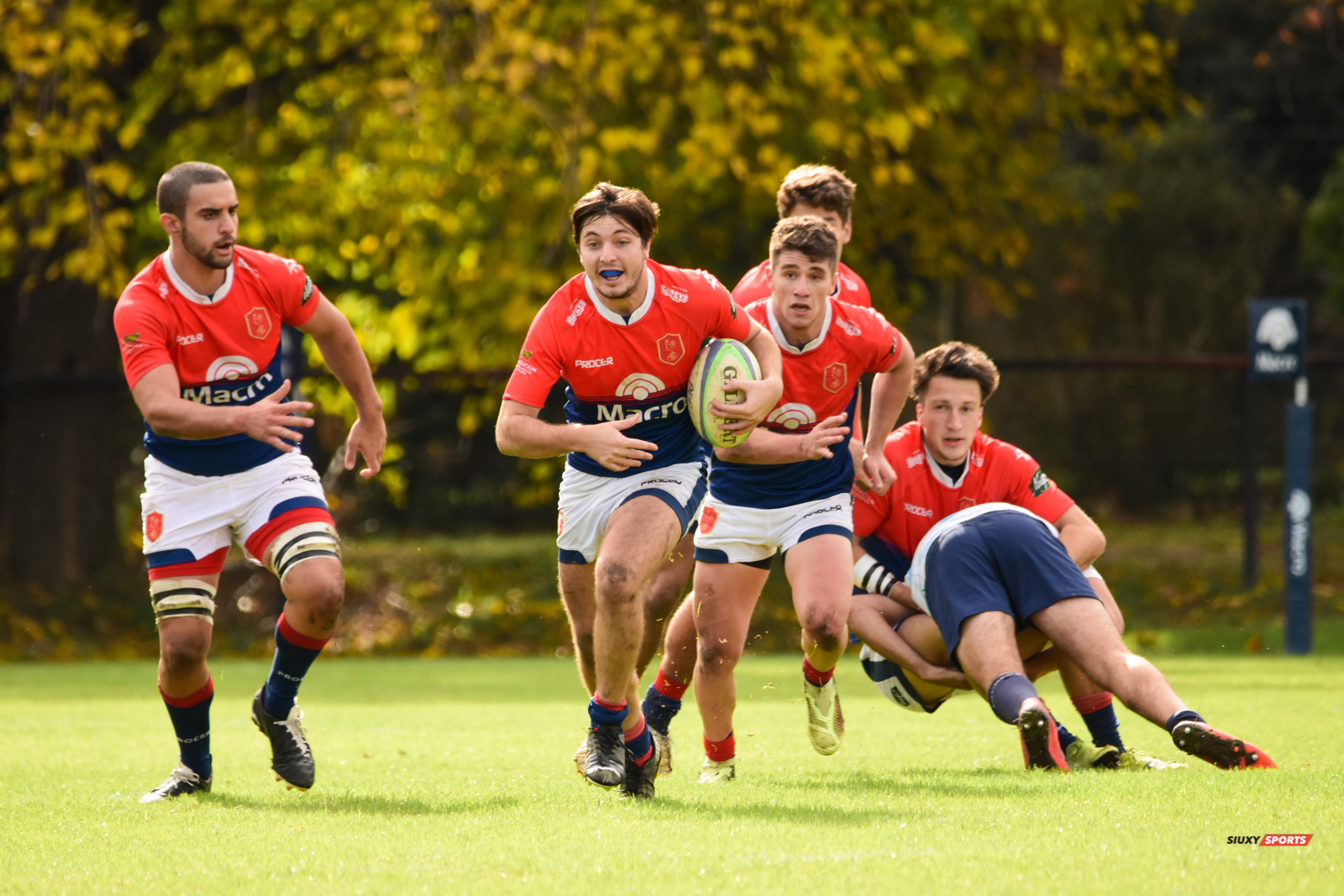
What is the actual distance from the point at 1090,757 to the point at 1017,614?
589 mm

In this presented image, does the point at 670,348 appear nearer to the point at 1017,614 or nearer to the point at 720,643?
the point at 720,643

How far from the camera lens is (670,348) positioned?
18.0 feet

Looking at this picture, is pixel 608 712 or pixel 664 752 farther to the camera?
pixel 664 752

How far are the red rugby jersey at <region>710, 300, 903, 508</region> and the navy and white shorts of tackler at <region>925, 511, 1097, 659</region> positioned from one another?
52 centimetres

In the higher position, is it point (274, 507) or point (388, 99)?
point (388, 99)

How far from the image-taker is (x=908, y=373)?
635 centimetres

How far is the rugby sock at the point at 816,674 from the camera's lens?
5.96 m

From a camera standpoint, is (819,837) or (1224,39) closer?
(819,837)

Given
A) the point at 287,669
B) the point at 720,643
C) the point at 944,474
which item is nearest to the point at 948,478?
the point at 944,474

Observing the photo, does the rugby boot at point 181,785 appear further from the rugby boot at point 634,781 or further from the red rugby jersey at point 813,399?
the red rugby jersey at point 813,399

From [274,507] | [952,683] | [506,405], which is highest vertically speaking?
[506,405]

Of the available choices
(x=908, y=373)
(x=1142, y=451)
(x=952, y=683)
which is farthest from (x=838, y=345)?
(x=1142, y=451)

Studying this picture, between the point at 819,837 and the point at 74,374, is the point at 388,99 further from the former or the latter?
the point at 819,837

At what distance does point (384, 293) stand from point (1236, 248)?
1151cm
